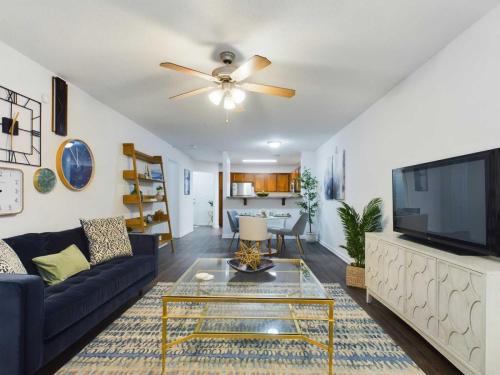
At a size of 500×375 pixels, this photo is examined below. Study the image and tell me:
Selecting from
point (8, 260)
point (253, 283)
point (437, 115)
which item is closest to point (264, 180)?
point (437, 115)

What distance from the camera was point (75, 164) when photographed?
10.3 feet

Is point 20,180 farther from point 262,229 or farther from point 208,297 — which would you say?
point 262,229

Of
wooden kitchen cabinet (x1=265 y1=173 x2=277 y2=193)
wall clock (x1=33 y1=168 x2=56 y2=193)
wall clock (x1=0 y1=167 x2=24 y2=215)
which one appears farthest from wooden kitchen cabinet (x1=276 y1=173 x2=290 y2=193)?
wall clock (x1=0 y1=167 x2=24 y2=215)

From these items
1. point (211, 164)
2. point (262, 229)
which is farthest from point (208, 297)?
point (211, 164)

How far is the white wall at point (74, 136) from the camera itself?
2426 mm

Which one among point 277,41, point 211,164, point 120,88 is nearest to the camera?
point 277,41

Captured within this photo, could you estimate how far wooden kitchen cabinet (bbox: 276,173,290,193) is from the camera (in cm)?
1023

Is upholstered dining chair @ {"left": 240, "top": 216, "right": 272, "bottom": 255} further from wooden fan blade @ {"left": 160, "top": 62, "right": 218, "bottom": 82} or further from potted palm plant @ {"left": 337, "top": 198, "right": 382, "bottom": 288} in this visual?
wooden fan blade @ {"left": 160, "top": 62, "right": 218, "bottom": 82}

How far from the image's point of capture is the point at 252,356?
1916mm

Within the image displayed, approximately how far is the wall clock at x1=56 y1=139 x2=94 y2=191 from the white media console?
11.1ft

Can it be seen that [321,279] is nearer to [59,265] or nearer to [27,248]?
[59,265]

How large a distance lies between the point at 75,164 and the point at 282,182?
7.81 metres

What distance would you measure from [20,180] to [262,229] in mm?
2272

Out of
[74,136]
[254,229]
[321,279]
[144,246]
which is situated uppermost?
[74,136]
